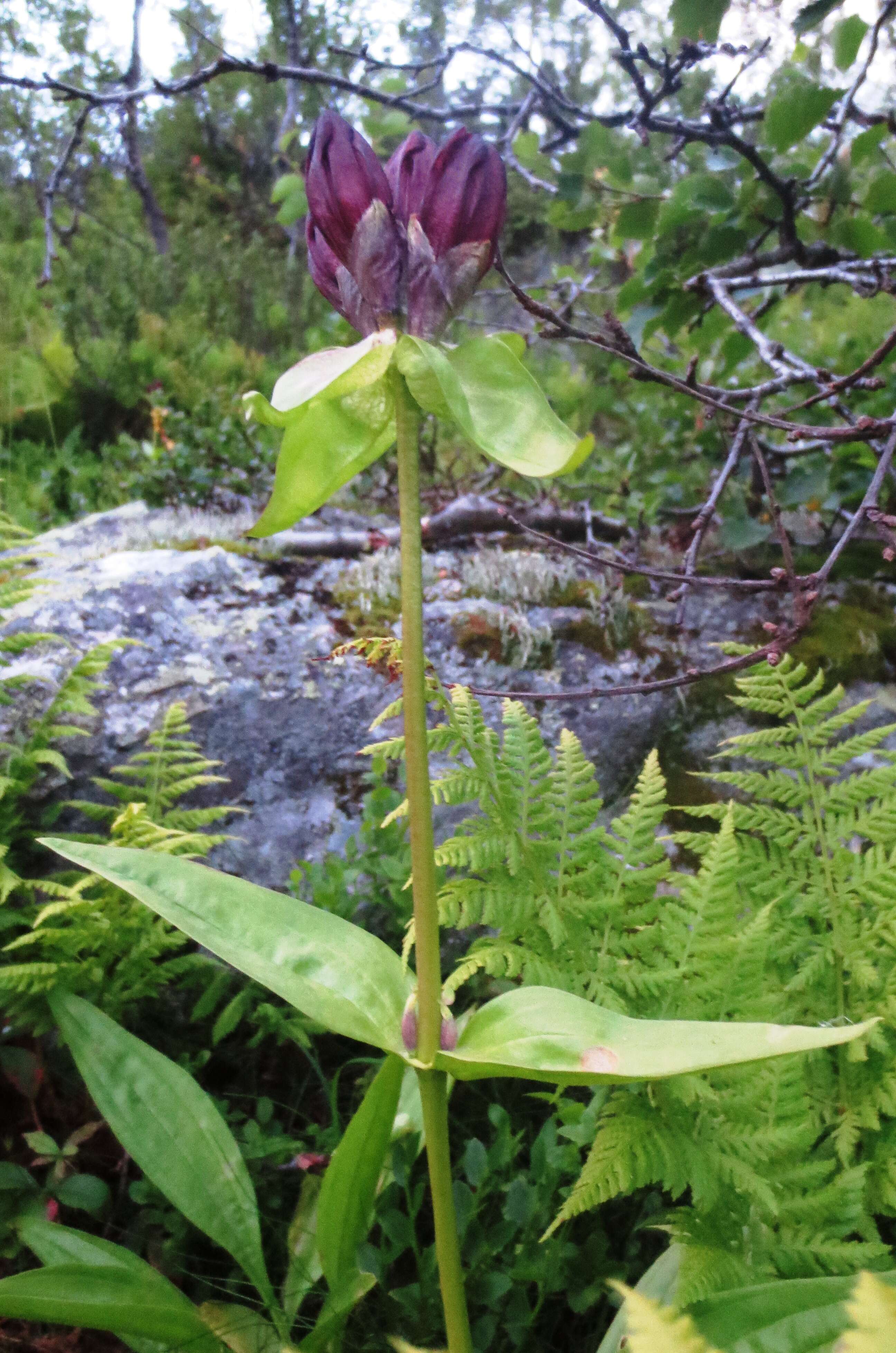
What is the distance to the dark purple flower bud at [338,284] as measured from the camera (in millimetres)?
744

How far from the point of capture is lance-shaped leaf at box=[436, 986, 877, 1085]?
0.60 meters

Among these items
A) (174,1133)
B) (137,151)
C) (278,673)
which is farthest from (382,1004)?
(137,151)

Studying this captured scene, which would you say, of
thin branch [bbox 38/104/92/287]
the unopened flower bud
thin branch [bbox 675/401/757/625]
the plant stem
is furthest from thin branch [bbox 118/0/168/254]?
the unopened flower bud

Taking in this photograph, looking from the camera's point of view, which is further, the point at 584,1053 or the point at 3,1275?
the point at 3,1275

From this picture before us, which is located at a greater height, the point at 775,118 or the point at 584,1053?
the point at 775,118

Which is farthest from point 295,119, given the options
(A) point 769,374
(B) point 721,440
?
(B) point 721,440

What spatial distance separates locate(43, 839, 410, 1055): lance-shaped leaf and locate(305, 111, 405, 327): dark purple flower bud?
0.55 m

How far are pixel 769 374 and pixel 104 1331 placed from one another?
3.67 meters

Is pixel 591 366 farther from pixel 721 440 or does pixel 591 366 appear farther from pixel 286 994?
pixel 286 994

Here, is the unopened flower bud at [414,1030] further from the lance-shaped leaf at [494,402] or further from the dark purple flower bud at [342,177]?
the dark purple flower bud at [342,177]

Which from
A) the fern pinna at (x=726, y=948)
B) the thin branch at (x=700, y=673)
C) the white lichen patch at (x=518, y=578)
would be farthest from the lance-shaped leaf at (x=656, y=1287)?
the white lichen patch at (x=518, y=578)

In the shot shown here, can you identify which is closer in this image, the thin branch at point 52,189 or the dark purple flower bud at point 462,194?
the dark purple flower bud at point 462,194

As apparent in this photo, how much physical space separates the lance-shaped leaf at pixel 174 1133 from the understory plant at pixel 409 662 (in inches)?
6.6

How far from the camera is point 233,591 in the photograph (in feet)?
6.98
